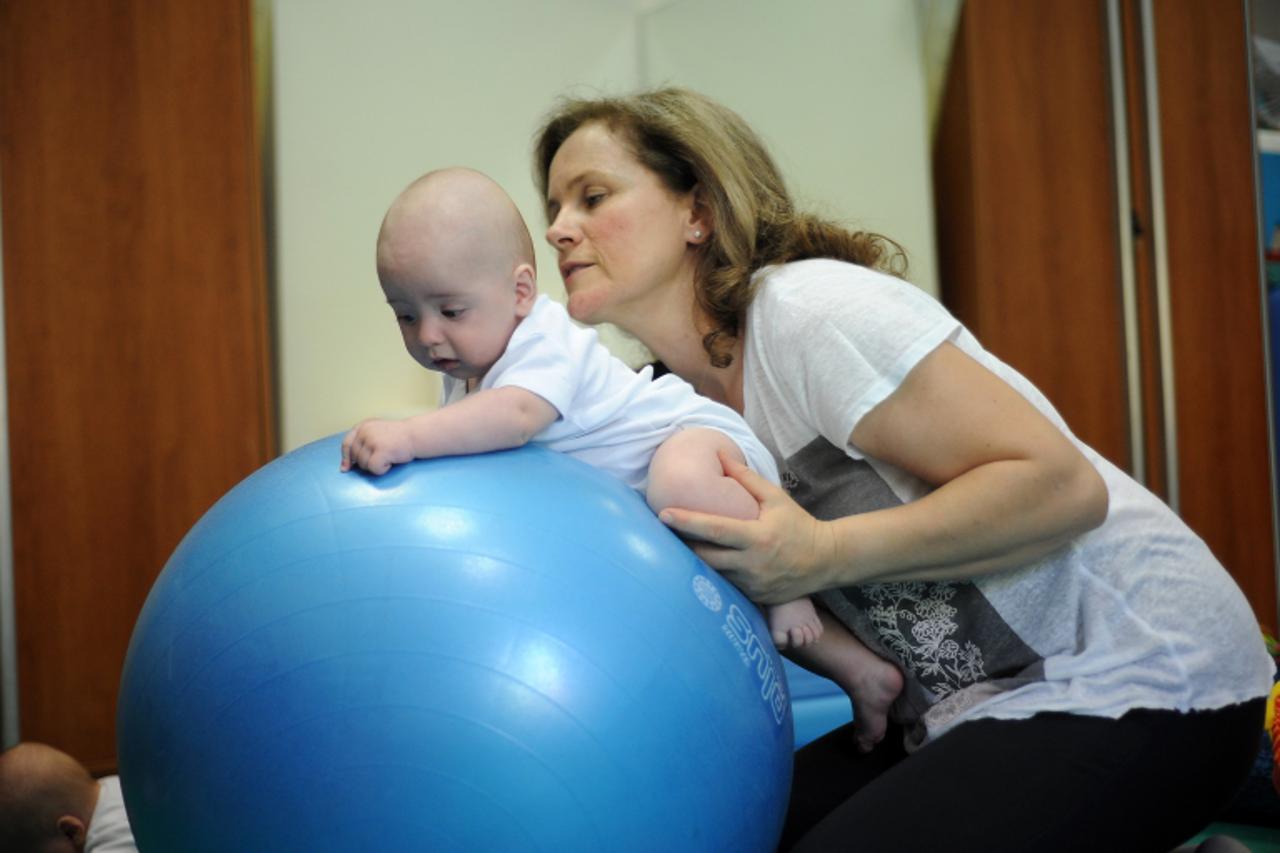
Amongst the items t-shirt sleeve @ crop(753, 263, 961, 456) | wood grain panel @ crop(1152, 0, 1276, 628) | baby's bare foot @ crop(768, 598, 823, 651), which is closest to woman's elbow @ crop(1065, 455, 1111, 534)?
t-shirt sleeve @ crop(753, 263, 961, 456)

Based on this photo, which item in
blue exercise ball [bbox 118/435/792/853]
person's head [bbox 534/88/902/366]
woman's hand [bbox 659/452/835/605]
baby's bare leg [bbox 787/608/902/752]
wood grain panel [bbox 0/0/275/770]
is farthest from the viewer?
wood grain panel [bbox 0/0/275/770]

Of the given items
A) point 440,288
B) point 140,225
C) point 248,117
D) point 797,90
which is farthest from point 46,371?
point 797,90

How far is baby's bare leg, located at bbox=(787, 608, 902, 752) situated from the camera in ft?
4.54

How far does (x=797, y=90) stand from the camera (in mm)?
3465

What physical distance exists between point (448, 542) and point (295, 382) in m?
2.27

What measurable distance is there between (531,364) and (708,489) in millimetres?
226

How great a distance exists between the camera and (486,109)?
334 centimetres

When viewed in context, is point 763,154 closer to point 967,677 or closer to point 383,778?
point 967,677

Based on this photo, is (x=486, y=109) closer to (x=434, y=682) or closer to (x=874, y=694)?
(x=874, y=694)

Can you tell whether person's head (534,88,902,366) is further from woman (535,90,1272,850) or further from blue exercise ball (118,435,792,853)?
blue exercise ball (118,435,792,853)

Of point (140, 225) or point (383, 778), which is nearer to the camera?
point (383, 778)

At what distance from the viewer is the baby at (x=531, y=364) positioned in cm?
121

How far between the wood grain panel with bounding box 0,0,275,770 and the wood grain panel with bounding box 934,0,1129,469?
197 centimetres

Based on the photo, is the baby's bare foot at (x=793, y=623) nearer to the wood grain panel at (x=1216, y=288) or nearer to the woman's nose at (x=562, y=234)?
the woman's nose at (x=562, y=234)
